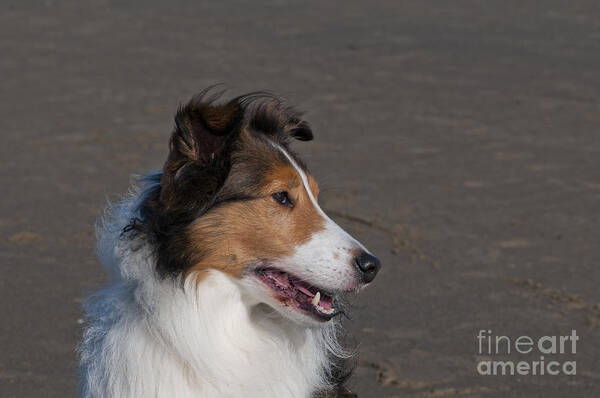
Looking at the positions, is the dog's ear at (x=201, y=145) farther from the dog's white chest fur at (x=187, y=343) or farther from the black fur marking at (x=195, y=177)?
the dog's white chest fur at (x=187, y=343)

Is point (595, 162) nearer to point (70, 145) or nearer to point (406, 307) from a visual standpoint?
point (406, 307)

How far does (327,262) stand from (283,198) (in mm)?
325

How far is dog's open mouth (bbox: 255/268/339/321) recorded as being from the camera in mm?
3789

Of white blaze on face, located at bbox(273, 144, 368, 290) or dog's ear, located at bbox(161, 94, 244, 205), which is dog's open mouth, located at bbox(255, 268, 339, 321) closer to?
white blaze on face, located at bbox(273, 144, 368, 290)

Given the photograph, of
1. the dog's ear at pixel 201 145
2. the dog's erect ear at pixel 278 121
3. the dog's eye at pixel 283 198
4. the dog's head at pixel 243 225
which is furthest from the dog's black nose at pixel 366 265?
the dog's erect ear at pixel 278 121

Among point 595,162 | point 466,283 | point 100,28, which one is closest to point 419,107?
point 595,162

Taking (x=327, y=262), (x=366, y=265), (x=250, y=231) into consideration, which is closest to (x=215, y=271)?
(x=250, y=231)

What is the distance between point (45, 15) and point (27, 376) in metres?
8.18

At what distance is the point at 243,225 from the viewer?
12.4ft

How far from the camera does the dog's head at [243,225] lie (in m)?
3.71

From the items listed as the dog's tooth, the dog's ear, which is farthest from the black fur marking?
the dog's tooth

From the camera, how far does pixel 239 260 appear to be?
12.4 ft

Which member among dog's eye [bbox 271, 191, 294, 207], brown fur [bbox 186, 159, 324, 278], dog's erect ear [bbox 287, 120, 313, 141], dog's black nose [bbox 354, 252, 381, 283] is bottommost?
dog's black nose [bbox 354, 252, 381, 283]

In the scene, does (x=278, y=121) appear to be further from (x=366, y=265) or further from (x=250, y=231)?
(x=366, y=265)
